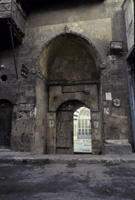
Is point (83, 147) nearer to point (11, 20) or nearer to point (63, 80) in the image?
point (63, 80)

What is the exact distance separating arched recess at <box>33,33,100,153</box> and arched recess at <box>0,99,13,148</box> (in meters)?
1.52

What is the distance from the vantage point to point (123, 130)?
17.9 ft

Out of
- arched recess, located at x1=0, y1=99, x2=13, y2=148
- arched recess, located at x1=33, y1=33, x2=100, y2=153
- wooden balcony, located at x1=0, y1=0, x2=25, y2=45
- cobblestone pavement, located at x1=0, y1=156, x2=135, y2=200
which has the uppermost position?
wooden balcony, located at x1=0, y1=0, x2=25, y2=45

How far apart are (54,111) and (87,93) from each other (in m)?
2.16

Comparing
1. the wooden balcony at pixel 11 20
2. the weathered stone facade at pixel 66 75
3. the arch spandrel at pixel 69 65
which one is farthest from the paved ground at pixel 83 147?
the wooden balcony at pixel 11 20

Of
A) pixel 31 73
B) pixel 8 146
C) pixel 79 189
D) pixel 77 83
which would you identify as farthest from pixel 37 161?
pixel 77 83

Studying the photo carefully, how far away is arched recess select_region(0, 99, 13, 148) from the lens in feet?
20.7

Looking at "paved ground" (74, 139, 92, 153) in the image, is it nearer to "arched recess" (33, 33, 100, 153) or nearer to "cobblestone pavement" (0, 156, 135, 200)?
"arched recess" (33, 33, 100, 153)

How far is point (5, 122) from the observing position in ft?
21.5

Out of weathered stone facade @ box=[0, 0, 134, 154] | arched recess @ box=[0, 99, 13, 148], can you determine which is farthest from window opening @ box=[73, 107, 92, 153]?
arched recess @ box=[0, 99, 13, 148]

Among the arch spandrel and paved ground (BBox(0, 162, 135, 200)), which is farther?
the arch spandrel

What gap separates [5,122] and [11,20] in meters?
4.59

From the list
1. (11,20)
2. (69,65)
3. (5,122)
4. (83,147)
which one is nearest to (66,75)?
(69,65)

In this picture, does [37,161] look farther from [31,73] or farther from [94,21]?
[94,21]
